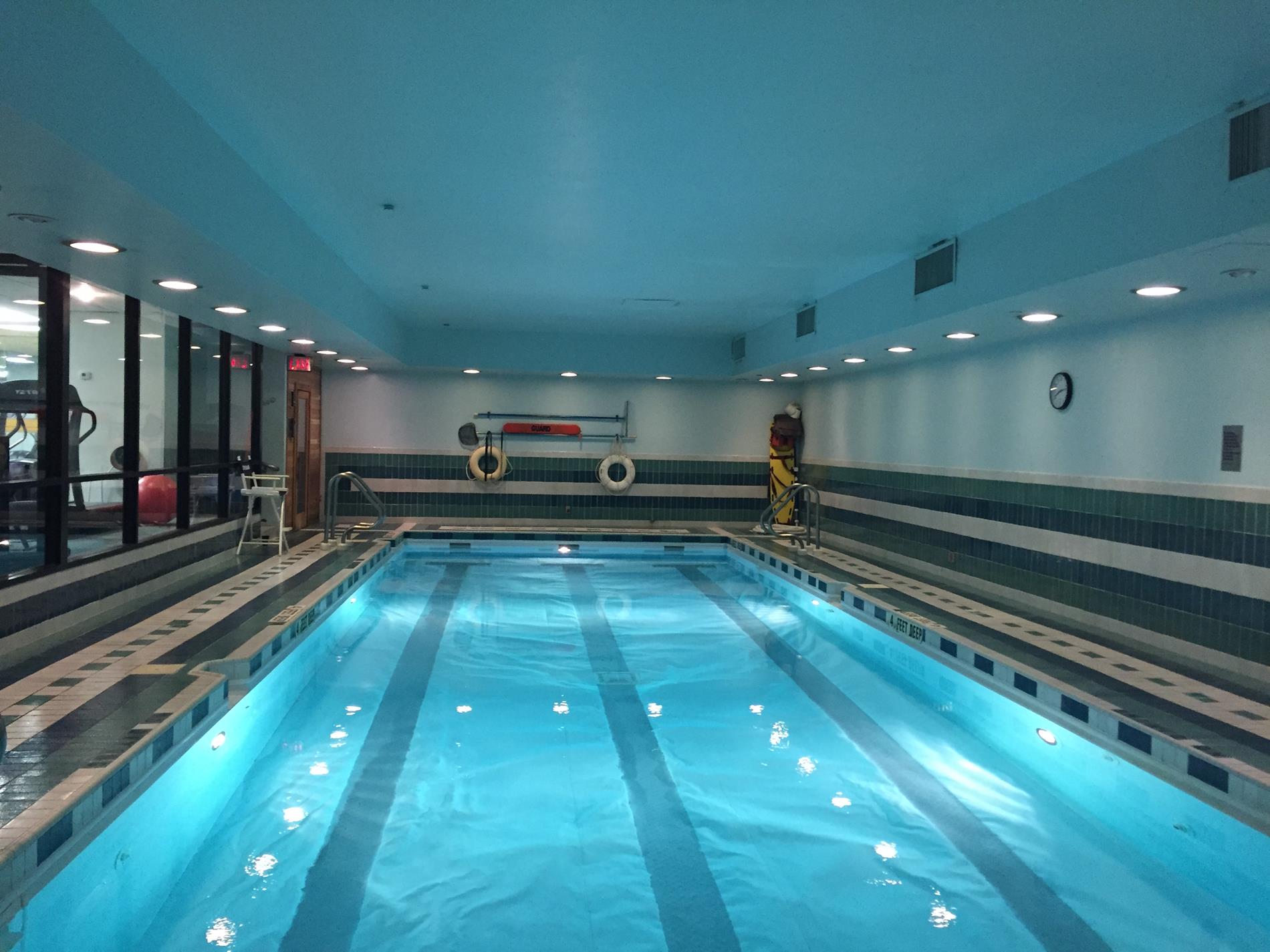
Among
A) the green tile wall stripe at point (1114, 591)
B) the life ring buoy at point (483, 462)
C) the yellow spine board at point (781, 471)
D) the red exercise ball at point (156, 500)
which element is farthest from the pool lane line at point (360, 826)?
the yellow spine board at point (781, 471)

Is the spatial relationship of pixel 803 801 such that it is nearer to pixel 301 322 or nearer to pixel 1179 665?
pixel 1179 665

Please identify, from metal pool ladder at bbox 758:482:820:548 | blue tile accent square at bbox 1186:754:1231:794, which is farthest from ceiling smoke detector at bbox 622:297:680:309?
blue tile accent square at bbox 1186:754:1231:794

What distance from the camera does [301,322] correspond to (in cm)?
672

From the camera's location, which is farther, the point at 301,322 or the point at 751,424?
the point at 751,424

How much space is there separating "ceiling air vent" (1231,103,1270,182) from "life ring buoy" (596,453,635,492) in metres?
→ 8.77

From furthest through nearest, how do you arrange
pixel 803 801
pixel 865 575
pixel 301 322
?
pixel 865 575 → pixel 301 322 → pixel 803 801

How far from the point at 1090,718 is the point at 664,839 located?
1893 mm

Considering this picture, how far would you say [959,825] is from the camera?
11.4 feet

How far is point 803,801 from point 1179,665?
2.32m

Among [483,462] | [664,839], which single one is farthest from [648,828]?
[483,462]

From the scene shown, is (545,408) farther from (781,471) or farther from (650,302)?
(650,302)

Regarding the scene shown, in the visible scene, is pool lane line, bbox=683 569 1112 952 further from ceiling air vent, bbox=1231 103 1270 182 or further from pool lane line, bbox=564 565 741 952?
ceiling air vent, bbox=1231 103 1270 182

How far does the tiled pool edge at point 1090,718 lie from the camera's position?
3021 millimetres

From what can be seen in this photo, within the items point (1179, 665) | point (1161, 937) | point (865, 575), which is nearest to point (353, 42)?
point (1161, 937)
